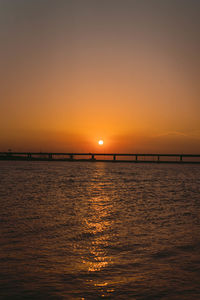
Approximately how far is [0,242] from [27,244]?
0.85 meters

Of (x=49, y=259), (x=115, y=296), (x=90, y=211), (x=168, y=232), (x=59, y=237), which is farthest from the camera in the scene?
(x=90, y=211)

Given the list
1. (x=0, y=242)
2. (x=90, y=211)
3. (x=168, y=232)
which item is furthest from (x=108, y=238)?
(x=90, y=211)

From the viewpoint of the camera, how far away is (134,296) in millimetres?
5875

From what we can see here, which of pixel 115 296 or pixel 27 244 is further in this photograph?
pixel 27 244

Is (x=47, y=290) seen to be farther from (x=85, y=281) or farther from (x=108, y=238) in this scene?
(x=108, y=238)

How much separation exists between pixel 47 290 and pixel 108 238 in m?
4.51

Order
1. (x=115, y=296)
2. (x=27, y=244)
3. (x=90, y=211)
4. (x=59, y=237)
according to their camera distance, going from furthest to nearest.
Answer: (x=90, y=211)
(x=59, y=237)
(x=27, y=244)
(x=115, y=296)

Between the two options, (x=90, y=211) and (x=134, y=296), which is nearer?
(x=134, y=296)

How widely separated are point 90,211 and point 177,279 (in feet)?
31.9

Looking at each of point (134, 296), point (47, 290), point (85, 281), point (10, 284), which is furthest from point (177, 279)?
point (10, 284)

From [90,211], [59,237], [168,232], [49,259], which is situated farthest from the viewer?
[90,211]

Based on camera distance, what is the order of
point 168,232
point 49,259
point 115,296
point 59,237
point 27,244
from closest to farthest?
1. point 115,296
2. point 49,259
3. point 27,244
4. point 59,237
5. point 168,232

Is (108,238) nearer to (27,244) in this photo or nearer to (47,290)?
(27,244)

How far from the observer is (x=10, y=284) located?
20.4ft
